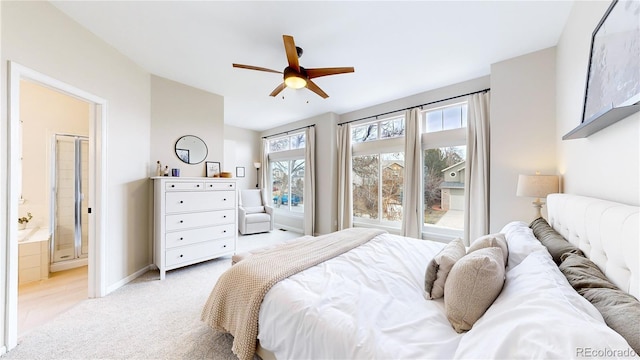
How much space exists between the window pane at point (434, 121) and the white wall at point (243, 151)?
450cm

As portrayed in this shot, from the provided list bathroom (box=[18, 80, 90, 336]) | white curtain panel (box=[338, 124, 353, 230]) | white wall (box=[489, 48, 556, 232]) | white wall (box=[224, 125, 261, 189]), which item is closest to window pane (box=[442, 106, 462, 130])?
white wall (box=[489, 48, 556, 232])

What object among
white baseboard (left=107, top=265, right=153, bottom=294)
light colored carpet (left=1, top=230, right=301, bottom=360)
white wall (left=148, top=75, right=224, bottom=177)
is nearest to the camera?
light colored carpet (left=1, top=230, right=301, bottom=360)

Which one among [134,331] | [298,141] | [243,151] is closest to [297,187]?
[298,141]

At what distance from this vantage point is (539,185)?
218 centimetres

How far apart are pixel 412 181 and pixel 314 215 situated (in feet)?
7.37

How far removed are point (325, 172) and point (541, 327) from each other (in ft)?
14.2

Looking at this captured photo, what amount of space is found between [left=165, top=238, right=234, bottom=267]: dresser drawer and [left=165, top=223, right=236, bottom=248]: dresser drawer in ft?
0.20

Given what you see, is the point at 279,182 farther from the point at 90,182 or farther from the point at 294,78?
the point at 294,78

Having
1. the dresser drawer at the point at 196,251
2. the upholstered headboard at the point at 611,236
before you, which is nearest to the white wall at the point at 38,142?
the dresser drawer at the point at 196,251

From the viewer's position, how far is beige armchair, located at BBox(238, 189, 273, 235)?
5070 mm

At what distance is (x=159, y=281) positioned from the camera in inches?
106

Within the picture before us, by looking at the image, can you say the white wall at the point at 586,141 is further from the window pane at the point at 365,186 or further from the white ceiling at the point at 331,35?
the window pane at the point at 365,186

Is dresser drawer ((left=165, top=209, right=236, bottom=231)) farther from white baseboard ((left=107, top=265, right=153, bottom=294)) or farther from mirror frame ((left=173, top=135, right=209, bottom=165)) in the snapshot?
mirror frame ((left=173, top=135, right=209, bottom=165))

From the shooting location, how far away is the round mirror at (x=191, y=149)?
3.38 meters
